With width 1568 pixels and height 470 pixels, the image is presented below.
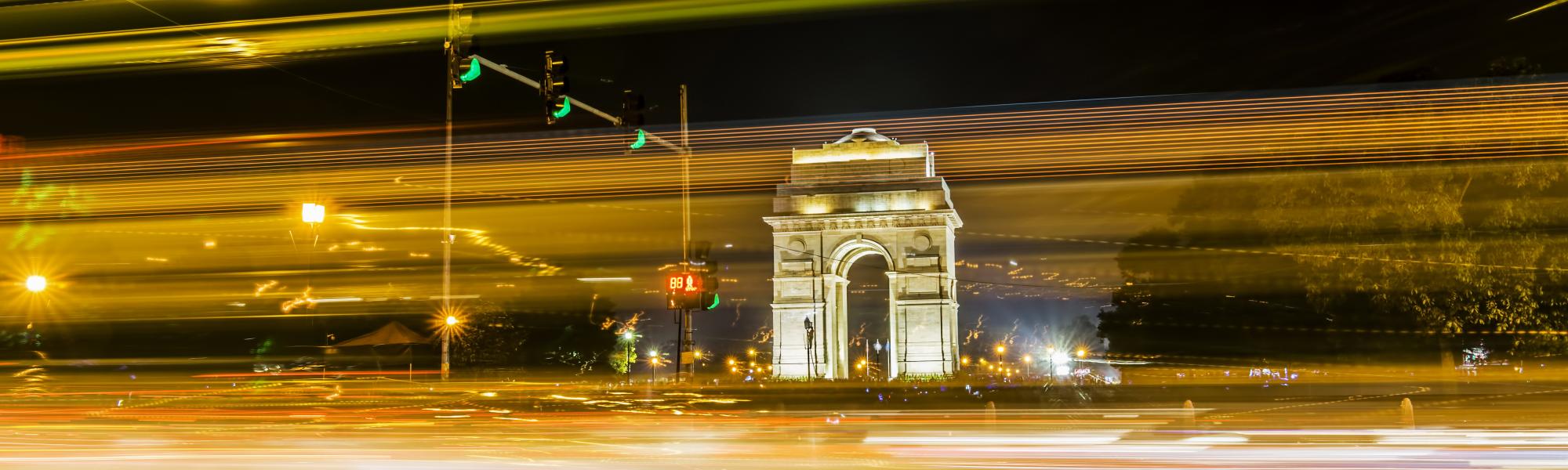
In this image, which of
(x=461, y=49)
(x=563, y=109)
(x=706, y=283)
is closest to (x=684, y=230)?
(x=706, y=283)

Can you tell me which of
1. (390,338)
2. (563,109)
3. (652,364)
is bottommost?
(652,364)

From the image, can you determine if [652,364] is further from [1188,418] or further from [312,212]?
[1188,418]

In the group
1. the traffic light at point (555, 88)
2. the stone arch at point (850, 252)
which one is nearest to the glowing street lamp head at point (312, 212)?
the traffic light at point (555, 88)

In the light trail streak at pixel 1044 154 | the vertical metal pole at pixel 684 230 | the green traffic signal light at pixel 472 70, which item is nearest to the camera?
the green traffic signal light at pixel 472 70

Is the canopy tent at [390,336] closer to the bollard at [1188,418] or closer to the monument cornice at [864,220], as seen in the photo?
the bollard at [1188,418]

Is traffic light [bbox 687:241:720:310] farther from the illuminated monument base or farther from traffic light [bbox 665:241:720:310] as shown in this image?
the illuminated monument base

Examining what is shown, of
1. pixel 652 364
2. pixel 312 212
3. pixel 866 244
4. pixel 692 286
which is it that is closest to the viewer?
pixel 692 286
